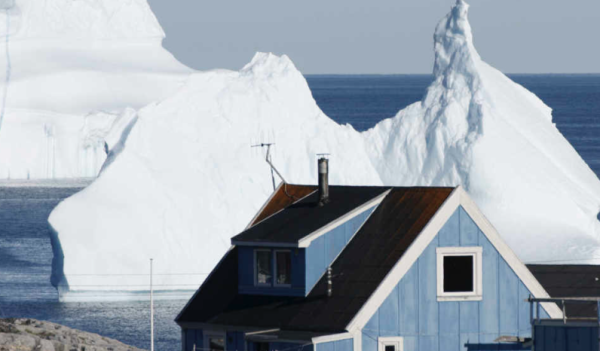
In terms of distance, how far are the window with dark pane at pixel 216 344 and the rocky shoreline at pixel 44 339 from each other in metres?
3.43

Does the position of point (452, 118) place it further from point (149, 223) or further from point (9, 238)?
point (9, 238)

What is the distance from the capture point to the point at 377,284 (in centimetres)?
1509

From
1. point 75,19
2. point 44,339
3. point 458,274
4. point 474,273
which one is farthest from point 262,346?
point 75,19

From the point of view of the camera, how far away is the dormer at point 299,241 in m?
15.5

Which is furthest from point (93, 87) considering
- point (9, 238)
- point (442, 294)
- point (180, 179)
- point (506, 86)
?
point (442, 294)

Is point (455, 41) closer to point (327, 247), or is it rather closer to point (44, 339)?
point (44, 339)

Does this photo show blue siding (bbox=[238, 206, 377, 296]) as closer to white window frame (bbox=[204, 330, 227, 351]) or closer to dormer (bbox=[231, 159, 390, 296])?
dormer (bbox=[231, 159, 390, 296])

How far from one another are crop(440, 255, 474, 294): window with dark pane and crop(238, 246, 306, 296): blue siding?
5.07 feet

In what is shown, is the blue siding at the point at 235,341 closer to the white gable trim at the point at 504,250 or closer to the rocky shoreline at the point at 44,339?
the white gable trim at the point at 504,250

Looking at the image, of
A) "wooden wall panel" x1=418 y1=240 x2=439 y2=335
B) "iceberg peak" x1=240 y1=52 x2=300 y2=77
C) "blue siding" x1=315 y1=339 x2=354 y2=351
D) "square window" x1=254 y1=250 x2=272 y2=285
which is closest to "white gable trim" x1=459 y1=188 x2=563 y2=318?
"wooden wall panel" x1=418 y1=240 x2=439 y2=335

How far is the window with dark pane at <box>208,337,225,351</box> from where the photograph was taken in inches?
615

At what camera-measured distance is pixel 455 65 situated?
43.1 metres

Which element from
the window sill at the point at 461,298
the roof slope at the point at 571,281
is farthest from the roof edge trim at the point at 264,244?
the roof slope at the point at 571,281

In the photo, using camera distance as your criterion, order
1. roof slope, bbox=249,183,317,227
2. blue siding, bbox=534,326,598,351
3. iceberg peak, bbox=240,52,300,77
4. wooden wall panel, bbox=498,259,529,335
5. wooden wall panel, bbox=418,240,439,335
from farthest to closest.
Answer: iceberg peak, bbox=240,52,300,77 < roof slope, bbox=249,183,317,227 < wooden wall panel, bbox=498,259,529,335 < wooden wall panel, bbox=418,240,439,335 < blue siding, bbox=534,326,598,351
